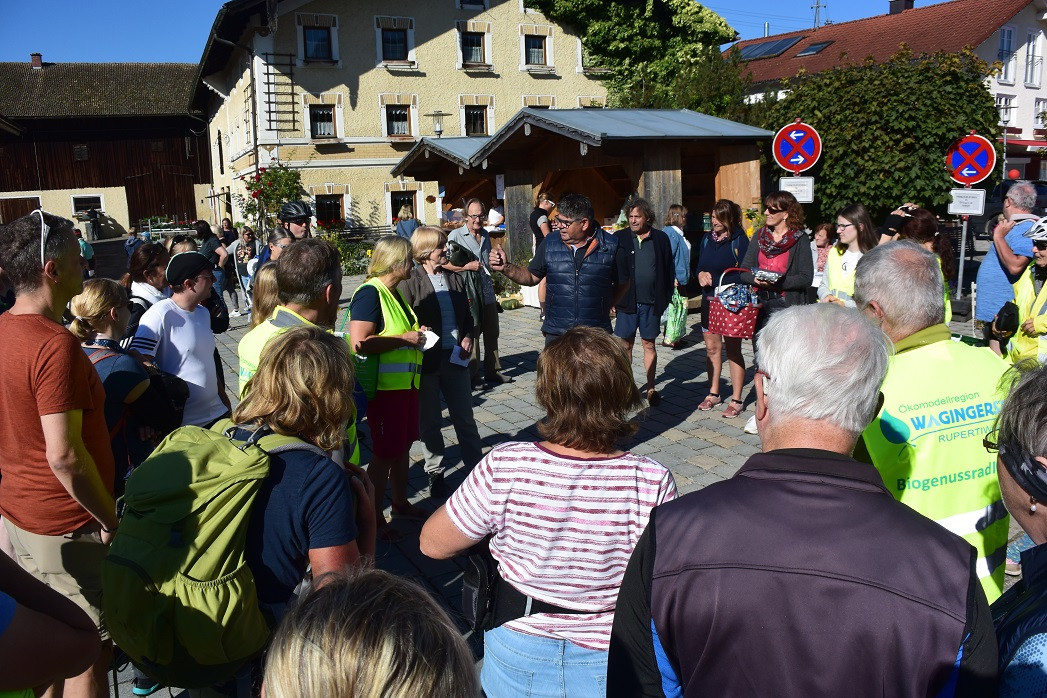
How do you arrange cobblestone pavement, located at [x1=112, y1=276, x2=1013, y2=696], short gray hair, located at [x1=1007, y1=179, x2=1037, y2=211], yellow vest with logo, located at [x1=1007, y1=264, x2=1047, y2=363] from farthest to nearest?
short gray hair, located at [x1=1007, y1=179, x2=1037, y2=211]
cobblestone pavement, located at [x1=112, y1=276, x2=1013, y2=696]
yellow vest with logo, located at [x1=1007, y1=264, x2=1047, y2=363]

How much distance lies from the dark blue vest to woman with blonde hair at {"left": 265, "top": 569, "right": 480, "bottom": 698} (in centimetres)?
508

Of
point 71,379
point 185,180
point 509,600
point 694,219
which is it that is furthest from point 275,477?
point 185,180

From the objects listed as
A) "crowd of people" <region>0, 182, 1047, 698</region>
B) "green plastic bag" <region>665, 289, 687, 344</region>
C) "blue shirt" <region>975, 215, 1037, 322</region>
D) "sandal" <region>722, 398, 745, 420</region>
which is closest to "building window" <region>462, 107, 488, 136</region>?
"green plastic bag" <region>665, 289, 687, 344</region>

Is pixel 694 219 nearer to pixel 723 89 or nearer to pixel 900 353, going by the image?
pixel 723 89

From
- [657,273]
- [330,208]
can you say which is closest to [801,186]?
[657,273]

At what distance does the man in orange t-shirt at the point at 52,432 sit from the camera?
2723 millimetres

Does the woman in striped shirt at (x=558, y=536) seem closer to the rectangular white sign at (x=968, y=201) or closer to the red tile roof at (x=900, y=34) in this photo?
the rectangular white sign at (x=968, y=201)

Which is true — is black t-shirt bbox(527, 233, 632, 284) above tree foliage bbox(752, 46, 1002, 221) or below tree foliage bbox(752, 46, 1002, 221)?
below

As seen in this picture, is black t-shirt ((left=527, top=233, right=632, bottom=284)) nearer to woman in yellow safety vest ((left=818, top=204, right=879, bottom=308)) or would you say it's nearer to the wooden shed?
woman in yellow safety vest ((left=818, top=204, right=879, bottom=308))

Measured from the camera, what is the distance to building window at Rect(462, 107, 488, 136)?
29.2 meters

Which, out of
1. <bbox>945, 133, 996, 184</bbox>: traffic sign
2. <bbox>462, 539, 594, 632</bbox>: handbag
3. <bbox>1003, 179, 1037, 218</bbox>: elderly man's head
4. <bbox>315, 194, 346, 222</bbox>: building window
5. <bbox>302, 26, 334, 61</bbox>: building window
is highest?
<bbox>302, 26, 334, 61</bbox>: building window

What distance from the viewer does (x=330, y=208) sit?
27.6 meters

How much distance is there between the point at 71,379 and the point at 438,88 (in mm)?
27481

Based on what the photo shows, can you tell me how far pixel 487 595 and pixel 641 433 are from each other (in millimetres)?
4547
